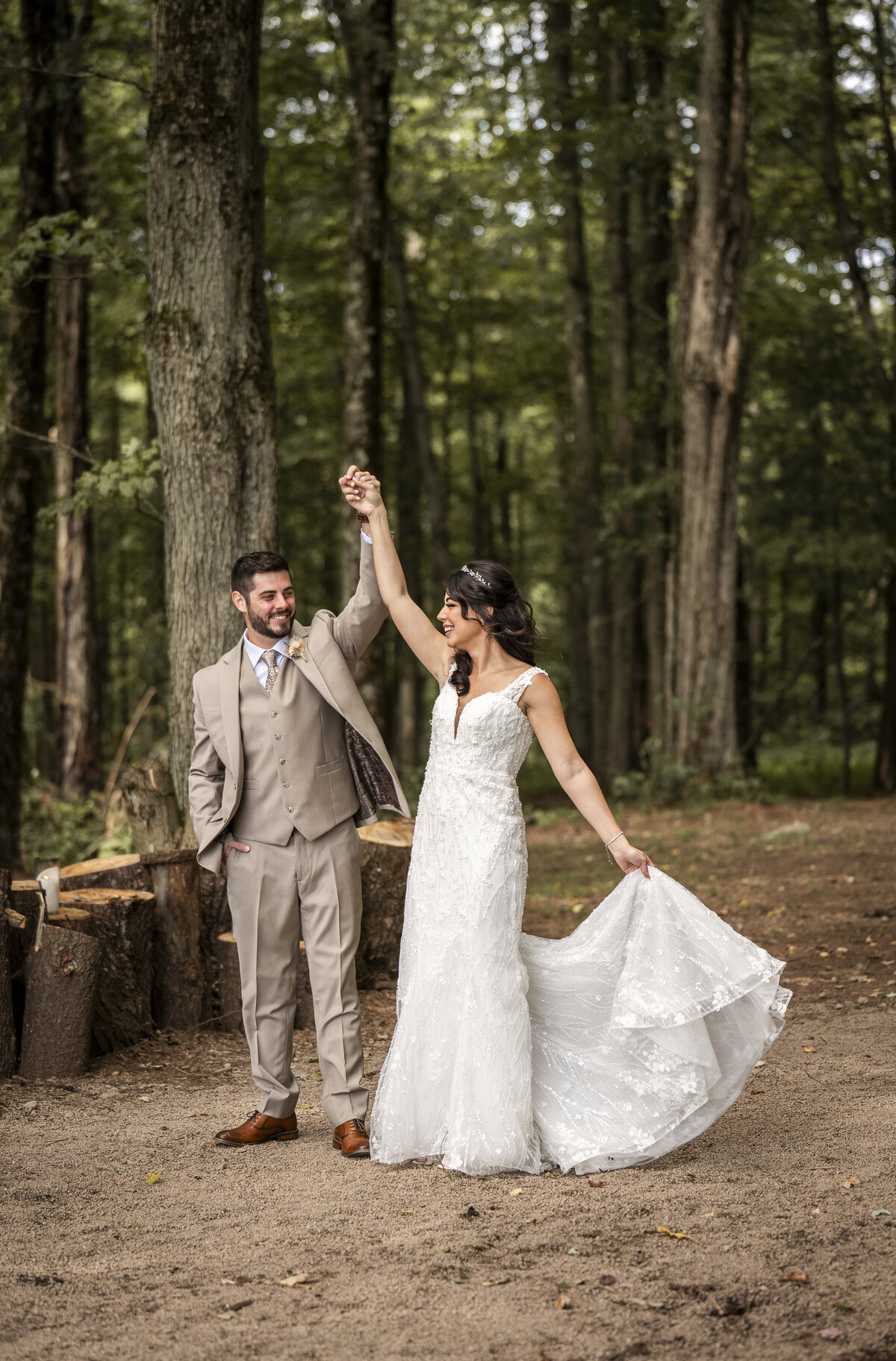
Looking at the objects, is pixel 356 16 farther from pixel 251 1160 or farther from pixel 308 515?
pixel 251 1160

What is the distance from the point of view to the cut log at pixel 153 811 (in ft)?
25.0

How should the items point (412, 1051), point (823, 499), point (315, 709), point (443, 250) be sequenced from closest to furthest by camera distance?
point (412, 1051)
point (315, 709)
point (823, 499)
point (443, 250)

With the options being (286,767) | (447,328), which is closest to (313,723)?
(286,767)

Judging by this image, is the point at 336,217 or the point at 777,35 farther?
the point at 336,217

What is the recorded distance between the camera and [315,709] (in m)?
4.90

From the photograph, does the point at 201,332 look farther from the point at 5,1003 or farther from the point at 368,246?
the point at 368,246

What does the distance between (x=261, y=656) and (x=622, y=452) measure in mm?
15590

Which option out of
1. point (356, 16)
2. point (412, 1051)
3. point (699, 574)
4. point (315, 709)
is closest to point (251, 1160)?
point (412, 1051)

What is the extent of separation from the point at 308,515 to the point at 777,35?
12.1 meters

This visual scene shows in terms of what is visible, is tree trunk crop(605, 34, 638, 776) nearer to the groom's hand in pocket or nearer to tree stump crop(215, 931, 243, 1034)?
tree stump crop(215, 931, 243, 1034)

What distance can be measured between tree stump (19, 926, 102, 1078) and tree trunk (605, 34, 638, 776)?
13.9 m

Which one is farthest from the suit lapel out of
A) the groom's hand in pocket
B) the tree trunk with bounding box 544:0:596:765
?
the tree trunk with bounding box 544:0:596:765

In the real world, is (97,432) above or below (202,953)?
above

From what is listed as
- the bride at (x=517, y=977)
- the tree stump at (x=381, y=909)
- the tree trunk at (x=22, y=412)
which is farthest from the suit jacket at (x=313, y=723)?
the tree trunk at (x=22, y=412)
